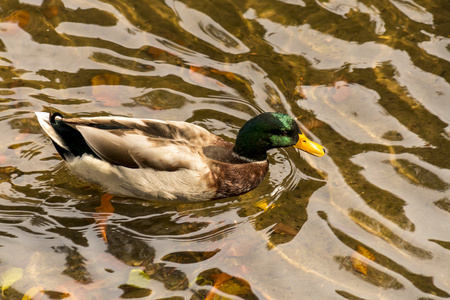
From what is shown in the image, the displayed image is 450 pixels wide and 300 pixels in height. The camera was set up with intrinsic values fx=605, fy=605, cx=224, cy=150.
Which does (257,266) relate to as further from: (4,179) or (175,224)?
(4,179)

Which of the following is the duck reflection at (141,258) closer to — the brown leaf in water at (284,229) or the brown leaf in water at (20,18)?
the brown leaf in water at (284,229)

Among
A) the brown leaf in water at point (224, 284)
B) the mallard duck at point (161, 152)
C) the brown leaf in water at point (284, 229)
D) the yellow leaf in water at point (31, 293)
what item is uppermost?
the mallard duck at point (161, 152)

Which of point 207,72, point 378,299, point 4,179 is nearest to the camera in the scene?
point 378,299

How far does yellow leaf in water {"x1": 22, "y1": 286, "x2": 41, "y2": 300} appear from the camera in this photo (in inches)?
194

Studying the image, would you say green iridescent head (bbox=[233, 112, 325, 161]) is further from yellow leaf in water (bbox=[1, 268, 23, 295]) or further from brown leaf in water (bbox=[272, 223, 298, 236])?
yellow leaf in water (bbox=[1, 268, 23, 295])

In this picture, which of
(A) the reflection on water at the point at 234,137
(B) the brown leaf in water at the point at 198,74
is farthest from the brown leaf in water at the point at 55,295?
(B) the brown leaf in water at the point at 198,74

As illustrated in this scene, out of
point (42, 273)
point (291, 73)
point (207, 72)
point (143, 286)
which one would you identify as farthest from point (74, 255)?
point (291, 73)

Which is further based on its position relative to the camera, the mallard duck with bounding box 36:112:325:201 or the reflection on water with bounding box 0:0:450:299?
the mallard duck with bounding box 36:112:325:201

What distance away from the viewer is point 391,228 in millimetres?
5602

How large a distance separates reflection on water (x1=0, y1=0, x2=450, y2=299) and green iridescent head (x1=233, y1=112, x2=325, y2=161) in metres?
0.45

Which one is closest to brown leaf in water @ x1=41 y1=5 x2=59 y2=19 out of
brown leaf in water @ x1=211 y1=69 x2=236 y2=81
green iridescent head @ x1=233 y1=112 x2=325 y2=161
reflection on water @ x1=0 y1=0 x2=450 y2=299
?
reflection on water @ x1=0 y1=0 x2=450 y2=299

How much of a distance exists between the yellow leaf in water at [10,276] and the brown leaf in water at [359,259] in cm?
287

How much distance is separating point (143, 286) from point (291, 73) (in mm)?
3346

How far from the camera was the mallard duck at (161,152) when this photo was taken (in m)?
5.54
